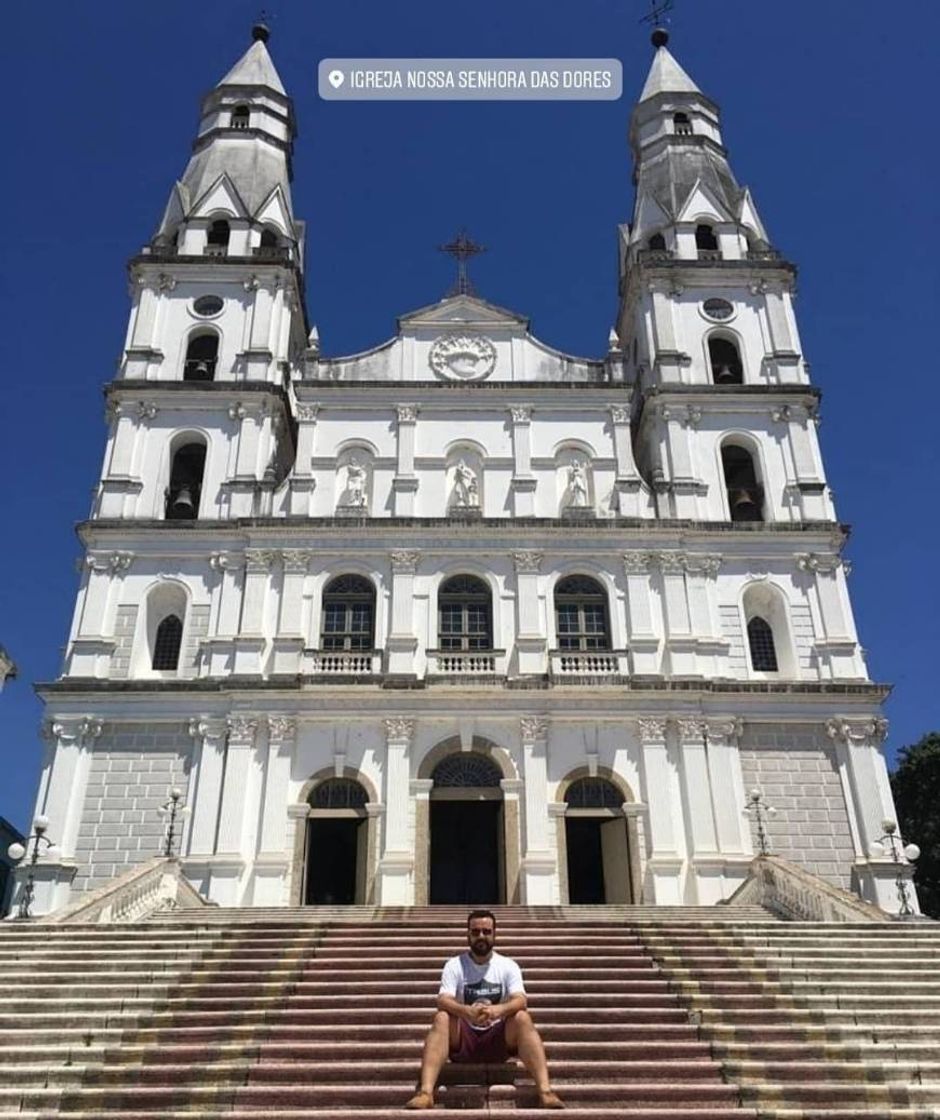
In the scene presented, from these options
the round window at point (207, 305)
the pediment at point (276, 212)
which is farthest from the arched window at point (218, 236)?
the round window at point (207, 305)

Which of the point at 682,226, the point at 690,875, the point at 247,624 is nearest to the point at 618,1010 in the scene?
the point at 690,875

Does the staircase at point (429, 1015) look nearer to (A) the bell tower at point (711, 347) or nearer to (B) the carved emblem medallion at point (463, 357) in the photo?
(A) the bell tower at point (711, 347)

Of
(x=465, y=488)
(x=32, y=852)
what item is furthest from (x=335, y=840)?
(x=465, y=488)

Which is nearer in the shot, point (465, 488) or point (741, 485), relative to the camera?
point (465, 488)

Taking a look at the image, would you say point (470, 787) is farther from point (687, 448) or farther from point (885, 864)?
point (687, 448)

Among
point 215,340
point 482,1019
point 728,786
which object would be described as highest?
point 215,340

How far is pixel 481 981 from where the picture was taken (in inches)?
329

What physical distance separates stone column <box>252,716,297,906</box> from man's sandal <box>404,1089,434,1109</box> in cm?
1516

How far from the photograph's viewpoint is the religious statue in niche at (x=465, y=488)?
1082 inches

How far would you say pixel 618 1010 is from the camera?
438 inches

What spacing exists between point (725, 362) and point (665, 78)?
14.4 m

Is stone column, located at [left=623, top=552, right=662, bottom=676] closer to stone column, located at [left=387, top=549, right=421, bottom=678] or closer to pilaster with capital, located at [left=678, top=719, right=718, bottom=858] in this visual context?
pilaster with capital, located at [left=678, top=719, right=718, bottom=858]

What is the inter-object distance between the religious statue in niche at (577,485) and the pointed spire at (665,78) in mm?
18162

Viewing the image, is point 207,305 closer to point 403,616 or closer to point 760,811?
point 403,616
